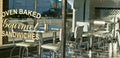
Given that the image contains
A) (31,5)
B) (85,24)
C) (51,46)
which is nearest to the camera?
(51,46)

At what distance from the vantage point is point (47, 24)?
4.79 m

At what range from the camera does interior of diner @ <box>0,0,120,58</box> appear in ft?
15.6

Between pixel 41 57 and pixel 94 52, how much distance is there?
133cm

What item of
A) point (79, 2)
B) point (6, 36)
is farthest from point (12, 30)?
point (79, 2)

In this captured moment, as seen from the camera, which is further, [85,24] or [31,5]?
[85,24]

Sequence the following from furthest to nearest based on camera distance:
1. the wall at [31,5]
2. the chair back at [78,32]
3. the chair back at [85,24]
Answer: the chair back at [85,24]
the chair back at [78,32]
the wall at [31,5]

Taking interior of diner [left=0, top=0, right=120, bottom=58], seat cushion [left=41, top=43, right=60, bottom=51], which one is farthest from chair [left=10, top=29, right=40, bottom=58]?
seat cushion [left=41, top=43, right=60, bottom=51]

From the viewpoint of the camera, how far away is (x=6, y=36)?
4.90 m

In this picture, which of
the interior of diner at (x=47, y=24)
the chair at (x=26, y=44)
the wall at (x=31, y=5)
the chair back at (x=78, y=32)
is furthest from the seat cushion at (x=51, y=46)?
the chair back at (x=78, y=32)

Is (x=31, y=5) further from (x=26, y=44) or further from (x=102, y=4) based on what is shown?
(x=102, y=4)

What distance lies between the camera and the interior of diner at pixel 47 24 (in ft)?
15.6

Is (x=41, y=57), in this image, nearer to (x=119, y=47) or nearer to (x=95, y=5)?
(x=95, y=5)

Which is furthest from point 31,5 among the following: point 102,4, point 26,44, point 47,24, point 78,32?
point 102,4

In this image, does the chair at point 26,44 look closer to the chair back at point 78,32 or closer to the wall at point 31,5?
the wall at point 31,5
